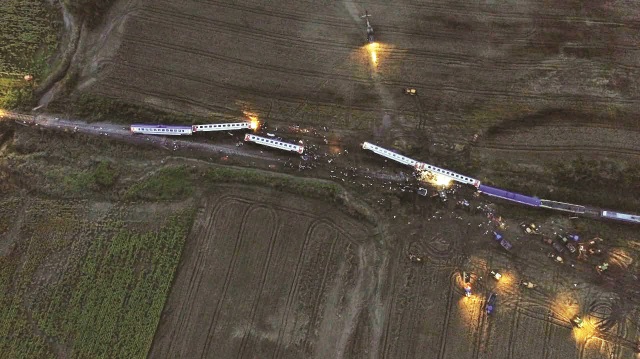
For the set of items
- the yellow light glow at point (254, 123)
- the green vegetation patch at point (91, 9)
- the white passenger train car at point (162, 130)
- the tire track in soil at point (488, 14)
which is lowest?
the white passenger train car at point (162, 130)

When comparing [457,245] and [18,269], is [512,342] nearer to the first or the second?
[457,245]

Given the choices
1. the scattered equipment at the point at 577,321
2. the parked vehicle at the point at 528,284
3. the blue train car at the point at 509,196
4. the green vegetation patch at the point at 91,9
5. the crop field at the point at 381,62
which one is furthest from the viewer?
the green vegetation patch at the point at 91,9

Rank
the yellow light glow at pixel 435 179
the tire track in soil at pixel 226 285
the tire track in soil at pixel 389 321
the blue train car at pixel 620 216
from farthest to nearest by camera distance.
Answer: the yellow light glow at pixel 435 179 → the blue train car at pixel 620 216 → the tire track in soil at pixel 226 285 → the tire track in soil at pixel 389 321

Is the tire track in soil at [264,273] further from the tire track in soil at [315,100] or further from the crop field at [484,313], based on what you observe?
the tire track in soil at [315,100]

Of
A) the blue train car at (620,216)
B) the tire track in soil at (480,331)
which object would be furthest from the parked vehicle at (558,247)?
the tire track in soil at (480,331)

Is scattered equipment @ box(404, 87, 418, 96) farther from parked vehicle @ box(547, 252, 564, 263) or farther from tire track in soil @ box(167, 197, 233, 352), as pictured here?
tire track in soil @ box(167, 197, 233, 352)

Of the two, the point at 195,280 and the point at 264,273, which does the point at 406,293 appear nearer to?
the point at 264,273

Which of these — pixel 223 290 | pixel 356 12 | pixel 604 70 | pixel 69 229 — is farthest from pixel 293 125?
pixel 604 70

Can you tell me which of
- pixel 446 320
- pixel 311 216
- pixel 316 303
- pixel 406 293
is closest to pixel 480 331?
pixel 446 320
